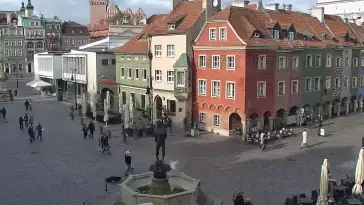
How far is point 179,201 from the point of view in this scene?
18.0 meters

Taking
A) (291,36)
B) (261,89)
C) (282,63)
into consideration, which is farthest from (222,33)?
(291,36)

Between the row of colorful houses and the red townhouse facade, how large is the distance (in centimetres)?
8

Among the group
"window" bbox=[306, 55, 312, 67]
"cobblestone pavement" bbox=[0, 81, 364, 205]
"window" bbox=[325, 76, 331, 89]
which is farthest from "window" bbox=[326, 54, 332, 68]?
"cobblestone pavement" bbox=[0, 81, 364, 205]

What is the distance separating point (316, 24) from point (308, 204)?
116ft

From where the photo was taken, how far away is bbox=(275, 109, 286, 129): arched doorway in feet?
135

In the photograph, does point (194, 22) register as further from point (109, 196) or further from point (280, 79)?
point (109, 196)

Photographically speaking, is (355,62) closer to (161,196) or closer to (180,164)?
(180,164)

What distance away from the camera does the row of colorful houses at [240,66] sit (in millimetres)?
38031

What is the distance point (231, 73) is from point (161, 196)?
22.0m

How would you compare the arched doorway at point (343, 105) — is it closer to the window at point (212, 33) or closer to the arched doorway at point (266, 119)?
the arched doorway at point (266, 119)

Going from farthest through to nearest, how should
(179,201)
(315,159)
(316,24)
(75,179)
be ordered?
(316,24) → (315,159) → (75,179) → (179,201)

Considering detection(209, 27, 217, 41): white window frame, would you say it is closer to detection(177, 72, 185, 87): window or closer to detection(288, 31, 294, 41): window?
detection(177, 72, 185, 87): window

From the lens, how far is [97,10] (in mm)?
144000

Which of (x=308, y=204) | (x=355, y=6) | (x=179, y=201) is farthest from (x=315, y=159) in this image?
(x=355, y=6)
